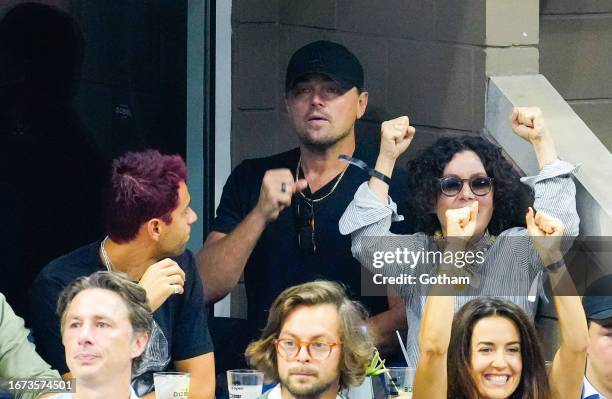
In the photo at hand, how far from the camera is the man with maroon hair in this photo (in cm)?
517

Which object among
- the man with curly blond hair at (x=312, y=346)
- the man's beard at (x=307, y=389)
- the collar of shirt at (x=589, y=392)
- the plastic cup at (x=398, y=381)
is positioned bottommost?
the collar of shirt at (x=589, y=392)

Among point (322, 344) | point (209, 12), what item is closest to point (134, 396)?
Answer: point (322, 344)

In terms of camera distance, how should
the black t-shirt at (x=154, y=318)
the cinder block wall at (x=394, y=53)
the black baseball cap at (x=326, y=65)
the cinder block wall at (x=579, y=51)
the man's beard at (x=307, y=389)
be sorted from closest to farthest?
1. the man's beard at (x=307, y=389)
2. the black t-shirt at (x=154, y=318)
3. the black baseball cap at (x=326, y=65)
4. the cinder block wall at (x=394, y=53)
5. the cinder block wall at (x=579, y=51)

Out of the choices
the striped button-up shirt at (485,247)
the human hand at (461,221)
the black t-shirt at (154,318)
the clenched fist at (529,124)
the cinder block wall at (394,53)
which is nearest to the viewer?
the black t-shirt at (154,318)

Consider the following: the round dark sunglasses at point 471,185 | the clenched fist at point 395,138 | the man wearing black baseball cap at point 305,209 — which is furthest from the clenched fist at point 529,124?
the man wearing black baseball cap at point 305,209

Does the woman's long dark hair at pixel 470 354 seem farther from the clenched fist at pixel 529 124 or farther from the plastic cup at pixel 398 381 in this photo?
the clenched fist at pixel 529 124

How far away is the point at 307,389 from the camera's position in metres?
4.78

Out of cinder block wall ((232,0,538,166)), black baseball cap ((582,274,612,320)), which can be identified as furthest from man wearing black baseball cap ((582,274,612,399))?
cinder block wall ((232,0,538,166))

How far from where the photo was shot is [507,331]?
505 cm

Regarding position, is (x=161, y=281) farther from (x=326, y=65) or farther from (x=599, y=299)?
(x=599, y=299)

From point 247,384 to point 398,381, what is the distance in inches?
20.8

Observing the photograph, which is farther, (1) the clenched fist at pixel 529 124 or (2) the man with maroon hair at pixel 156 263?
(1) the clenched fist at pixel 529 124

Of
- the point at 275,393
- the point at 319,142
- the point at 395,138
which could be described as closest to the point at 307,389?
the point at 275,393

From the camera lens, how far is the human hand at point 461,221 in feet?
17.2
